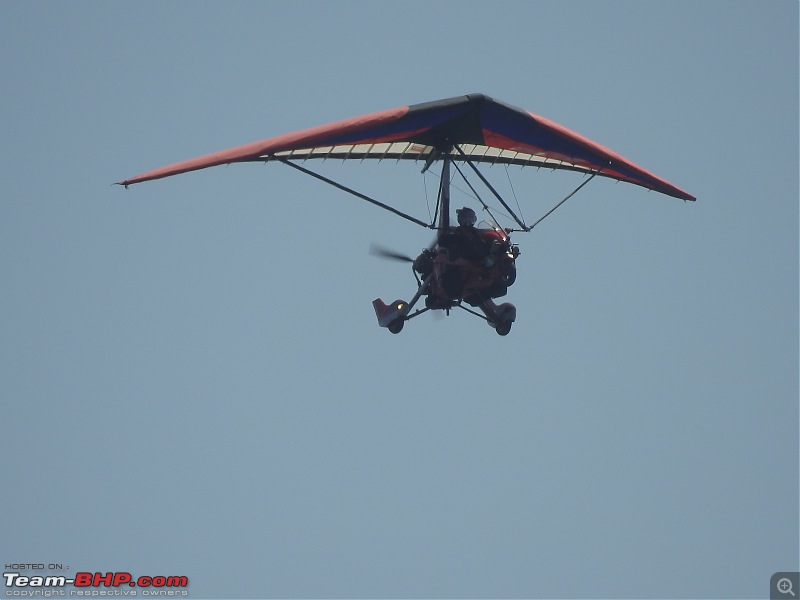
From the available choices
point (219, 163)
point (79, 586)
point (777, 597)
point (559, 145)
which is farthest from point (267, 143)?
point (777, 597)

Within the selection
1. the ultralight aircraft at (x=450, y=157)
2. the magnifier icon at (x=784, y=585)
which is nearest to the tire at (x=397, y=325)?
the ultralight aircraft at (x=450, y=157)

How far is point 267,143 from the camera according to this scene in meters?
34.8

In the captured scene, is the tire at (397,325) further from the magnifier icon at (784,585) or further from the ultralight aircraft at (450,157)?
the magnifier icon at (784,585)

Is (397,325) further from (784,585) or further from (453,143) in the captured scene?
(784,585)

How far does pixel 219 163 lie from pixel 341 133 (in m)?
2.11

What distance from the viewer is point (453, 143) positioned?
36875 mm

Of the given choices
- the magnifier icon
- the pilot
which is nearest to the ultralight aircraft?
the pilot

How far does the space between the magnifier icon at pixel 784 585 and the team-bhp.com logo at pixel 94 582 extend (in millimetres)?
10309

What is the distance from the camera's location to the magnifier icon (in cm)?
3656

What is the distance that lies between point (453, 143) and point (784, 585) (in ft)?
31.6

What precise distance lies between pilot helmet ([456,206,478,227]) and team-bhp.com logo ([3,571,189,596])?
786 cm

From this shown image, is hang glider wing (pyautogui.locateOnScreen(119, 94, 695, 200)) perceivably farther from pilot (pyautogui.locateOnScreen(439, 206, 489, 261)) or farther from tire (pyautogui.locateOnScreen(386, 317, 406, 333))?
tire (pyautogui.locateOnScreen(386, 317, 406, 333))

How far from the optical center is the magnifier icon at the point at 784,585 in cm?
3656

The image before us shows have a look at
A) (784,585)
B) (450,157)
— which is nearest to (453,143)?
(450,157)
